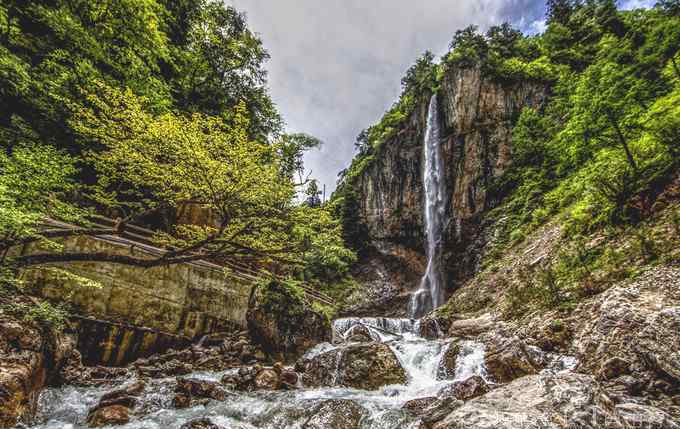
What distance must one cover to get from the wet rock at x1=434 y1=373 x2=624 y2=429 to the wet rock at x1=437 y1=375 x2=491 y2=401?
2.24 meters

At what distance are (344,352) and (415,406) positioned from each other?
262 centimetres

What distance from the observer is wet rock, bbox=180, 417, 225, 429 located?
4.63 metres

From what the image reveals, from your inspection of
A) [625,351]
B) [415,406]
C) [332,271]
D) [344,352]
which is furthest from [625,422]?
[332,271]

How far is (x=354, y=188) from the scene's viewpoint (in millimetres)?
30766

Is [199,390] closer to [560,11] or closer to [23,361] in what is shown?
[23,361]

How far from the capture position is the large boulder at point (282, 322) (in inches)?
388

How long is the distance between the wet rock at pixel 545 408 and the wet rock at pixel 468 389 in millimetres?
2239

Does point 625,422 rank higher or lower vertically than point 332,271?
lower

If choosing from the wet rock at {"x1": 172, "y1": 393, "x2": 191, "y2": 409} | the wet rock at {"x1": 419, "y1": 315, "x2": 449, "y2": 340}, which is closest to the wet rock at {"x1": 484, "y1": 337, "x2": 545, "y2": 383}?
→ the wet rock at {"x1": 419, "y1": 315, "x2": 449, "y2": 340}

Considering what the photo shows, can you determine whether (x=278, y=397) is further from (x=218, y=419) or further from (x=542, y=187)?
(x=542, y=187)

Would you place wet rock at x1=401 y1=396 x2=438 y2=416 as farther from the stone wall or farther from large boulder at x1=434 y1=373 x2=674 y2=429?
the stone wall

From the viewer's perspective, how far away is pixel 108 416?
197 inches

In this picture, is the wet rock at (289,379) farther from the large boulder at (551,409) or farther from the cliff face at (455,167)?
the cliff face at (455,167)

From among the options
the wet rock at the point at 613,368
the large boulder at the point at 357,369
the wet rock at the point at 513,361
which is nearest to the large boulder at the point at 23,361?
the large boulder at the point at 357,369
